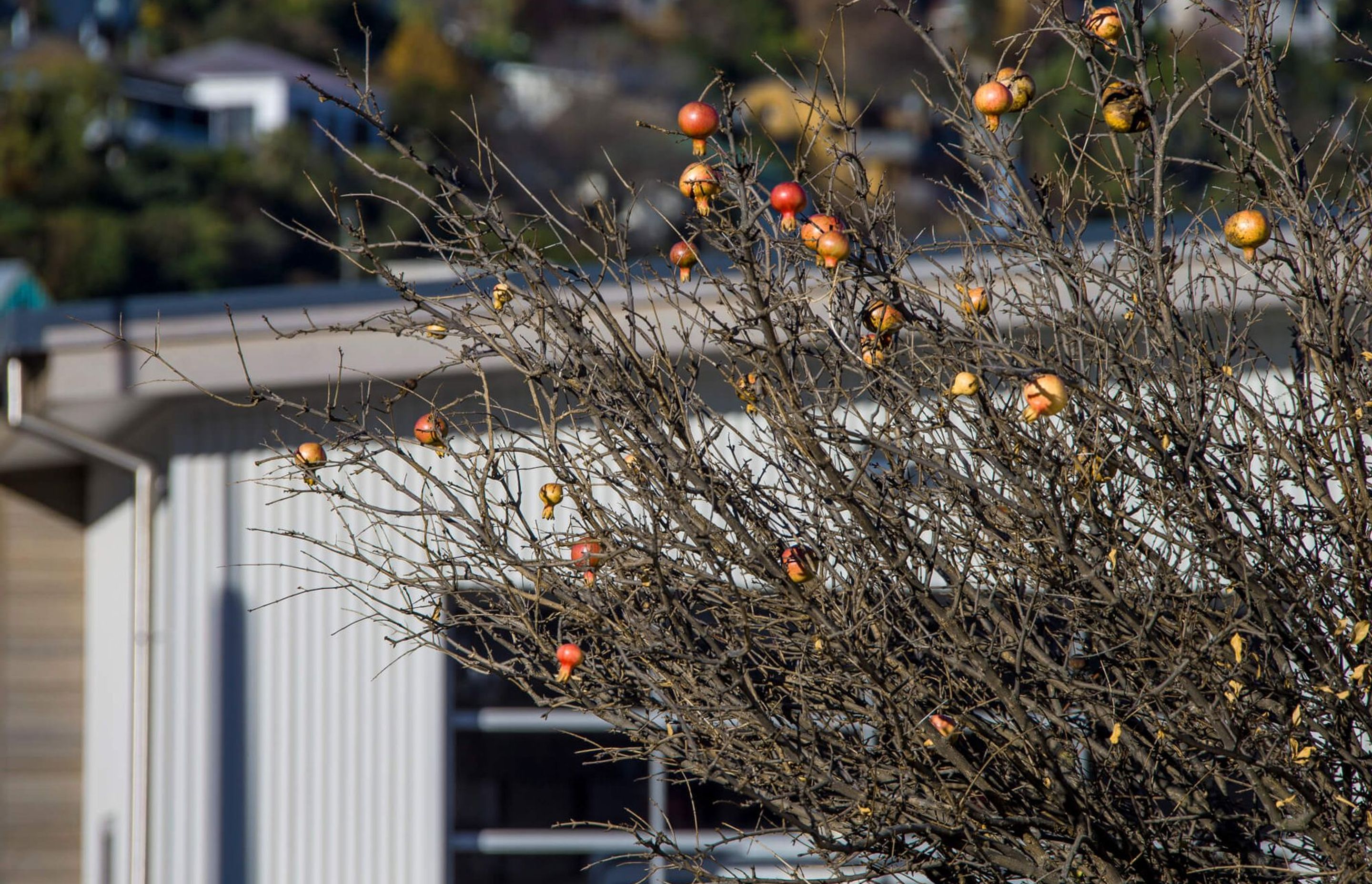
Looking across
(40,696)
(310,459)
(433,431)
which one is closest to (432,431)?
(433,431)

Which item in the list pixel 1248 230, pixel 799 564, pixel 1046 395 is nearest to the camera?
A: pixel 1046 395

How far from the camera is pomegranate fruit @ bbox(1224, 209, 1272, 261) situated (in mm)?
2566

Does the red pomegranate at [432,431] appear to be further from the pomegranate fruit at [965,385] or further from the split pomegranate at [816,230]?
the pomegranate fruit at [965,385]

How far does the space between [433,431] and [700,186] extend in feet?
2.31

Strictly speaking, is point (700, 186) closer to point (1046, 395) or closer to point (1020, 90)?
point (1020, 90)

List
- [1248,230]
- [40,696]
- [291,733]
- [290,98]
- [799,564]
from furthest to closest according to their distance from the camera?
[290,98], [40,696], [291,733], [1248,230], [799,564]

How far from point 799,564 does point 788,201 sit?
681 mm

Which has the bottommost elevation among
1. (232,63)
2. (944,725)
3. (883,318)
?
(944,725)

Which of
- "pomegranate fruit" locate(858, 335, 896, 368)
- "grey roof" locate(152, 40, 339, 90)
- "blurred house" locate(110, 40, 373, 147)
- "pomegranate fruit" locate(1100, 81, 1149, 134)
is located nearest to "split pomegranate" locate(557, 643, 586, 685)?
"pomegranate fruit" locate(858, 335, 896, 368)

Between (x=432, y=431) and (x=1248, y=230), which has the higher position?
(x=1248, y=230)

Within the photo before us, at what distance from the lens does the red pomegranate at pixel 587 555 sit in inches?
105

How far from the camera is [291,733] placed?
6074 millimetres

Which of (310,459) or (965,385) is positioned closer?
(965,385)

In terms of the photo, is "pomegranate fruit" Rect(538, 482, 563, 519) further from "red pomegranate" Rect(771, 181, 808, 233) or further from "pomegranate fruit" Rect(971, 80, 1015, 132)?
"pomegranate fruit" Rect(971, 80, 1015, 132)
